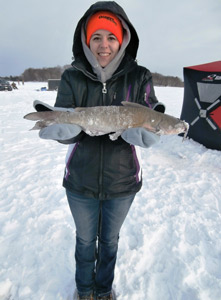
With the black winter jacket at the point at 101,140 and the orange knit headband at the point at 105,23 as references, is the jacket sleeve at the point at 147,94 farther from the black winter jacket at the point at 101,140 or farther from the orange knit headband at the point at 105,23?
the orange knit headband at the point at 105,23

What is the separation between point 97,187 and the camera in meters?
1.88

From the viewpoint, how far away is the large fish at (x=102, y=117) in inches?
72.3

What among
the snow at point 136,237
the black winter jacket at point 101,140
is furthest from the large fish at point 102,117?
the snow at point 136,237

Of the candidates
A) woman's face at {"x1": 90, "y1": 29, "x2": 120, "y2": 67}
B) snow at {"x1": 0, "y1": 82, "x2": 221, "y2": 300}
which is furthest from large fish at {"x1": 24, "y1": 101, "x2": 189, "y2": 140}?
snow at {"x1": 0, "y1": 82, "x2": 221, "y2": 300}

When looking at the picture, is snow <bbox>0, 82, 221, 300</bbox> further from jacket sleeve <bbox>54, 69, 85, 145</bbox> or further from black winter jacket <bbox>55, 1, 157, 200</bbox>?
jacket sleeve <bbox>54, 69, 85, 145</bbox>

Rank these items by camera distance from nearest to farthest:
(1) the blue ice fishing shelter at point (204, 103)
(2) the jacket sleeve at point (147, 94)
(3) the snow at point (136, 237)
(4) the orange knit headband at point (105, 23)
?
(4) the orange knit headband at point (105, 23)
(2) the jacket sleeve at point (147, 94)
(3) the snow at point (136, 237)
(1) the blue ice fishing shelter at point (204, 103)

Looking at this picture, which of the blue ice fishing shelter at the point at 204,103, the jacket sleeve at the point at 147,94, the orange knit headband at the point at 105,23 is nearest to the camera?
the orange knit headband at the point at 105,23

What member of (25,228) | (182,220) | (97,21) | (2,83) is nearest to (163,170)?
(182,220)

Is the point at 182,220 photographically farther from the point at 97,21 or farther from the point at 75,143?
the point at 97,21

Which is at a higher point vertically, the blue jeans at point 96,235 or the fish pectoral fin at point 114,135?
the fish pectoral fin at point 114,135

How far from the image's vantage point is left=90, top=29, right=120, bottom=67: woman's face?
1.82m

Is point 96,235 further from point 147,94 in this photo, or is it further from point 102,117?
point 147,94

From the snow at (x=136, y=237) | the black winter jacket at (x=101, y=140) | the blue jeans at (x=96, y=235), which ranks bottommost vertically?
the snow at (x=136, y=237)

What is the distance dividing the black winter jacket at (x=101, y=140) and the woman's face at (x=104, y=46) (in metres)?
0.14
